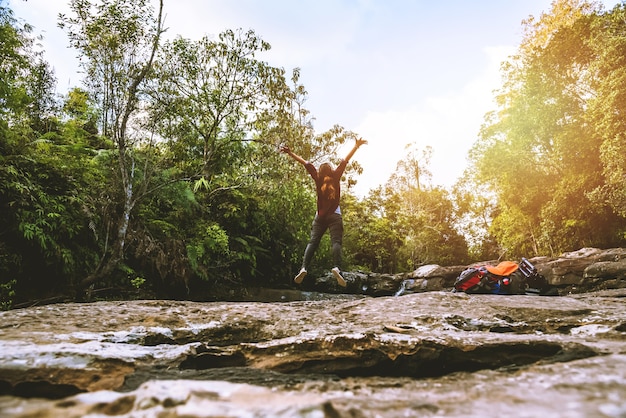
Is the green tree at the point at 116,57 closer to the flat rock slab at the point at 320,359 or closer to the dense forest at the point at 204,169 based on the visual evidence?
the dense forest at the point at 204,169

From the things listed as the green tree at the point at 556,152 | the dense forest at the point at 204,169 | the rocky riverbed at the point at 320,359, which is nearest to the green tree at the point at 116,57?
the dense forest at the point at 204,169

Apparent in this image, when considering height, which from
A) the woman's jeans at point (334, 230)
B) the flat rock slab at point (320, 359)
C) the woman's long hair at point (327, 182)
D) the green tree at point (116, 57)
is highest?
the green tree at point (116, 57)

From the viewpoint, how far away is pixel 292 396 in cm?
114

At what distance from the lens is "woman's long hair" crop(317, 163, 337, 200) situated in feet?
17.6

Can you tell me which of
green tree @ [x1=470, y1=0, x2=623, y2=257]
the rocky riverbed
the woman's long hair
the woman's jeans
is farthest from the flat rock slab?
green tree @ [x1=470, y1=0, x2=623, y2=257]

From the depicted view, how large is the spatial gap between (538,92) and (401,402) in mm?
22383

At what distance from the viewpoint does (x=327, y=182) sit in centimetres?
542

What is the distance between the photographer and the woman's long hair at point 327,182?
5.38 m

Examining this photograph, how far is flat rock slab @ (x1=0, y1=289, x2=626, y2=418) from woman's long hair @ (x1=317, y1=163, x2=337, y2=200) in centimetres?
228

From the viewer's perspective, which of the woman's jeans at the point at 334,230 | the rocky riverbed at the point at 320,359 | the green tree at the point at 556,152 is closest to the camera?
the rocky riverbed at the point at 320,359

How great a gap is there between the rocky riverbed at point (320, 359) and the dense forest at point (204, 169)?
5005 millimetres

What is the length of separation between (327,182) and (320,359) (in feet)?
12.4

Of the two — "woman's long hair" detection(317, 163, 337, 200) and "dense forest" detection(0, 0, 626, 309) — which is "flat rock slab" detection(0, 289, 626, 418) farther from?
"dense forest" detection(0, 0, 626, 309)

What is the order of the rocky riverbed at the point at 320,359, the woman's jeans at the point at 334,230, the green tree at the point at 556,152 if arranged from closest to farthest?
the rocky riverbed at the point at 320,359 → the woman's jeans at the point at 334,230 → the green tree at the point at 556,152
